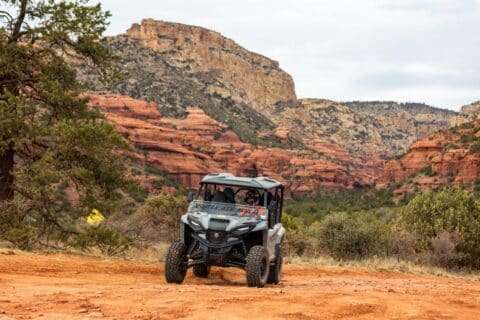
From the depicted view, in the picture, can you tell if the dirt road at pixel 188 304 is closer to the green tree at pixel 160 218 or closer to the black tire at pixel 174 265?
the black tire at pixel 174 265

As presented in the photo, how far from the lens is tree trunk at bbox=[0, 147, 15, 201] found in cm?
1966

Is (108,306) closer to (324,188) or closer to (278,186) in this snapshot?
(278,186)

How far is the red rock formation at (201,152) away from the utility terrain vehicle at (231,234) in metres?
76.2

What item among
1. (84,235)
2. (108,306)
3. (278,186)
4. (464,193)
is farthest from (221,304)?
(464,193)

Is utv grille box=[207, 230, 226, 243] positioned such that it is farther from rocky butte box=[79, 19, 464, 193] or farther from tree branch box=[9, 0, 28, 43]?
rocky butte box=[79, 19, 464, 193]

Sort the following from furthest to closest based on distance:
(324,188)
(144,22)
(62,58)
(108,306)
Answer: (144,22), (324,188), (62,58), (108,306)

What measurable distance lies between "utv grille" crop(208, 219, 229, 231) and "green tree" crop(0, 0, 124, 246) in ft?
23.4

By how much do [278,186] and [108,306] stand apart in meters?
6.44

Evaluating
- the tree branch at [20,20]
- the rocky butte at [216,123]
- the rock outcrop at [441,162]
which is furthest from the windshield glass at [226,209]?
the rock outcrop at [441,162]

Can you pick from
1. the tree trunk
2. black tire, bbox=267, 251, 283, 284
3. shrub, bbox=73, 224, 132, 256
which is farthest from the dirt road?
the tree trunk

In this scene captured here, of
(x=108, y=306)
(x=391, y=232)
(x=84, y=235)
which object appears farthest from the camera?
(x=391, y=232)

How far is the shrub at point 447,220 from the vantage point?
28688 millimetres

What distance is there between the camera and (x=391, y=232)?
30438 mm

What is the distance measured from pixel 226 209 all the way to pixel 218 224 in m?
0.80
